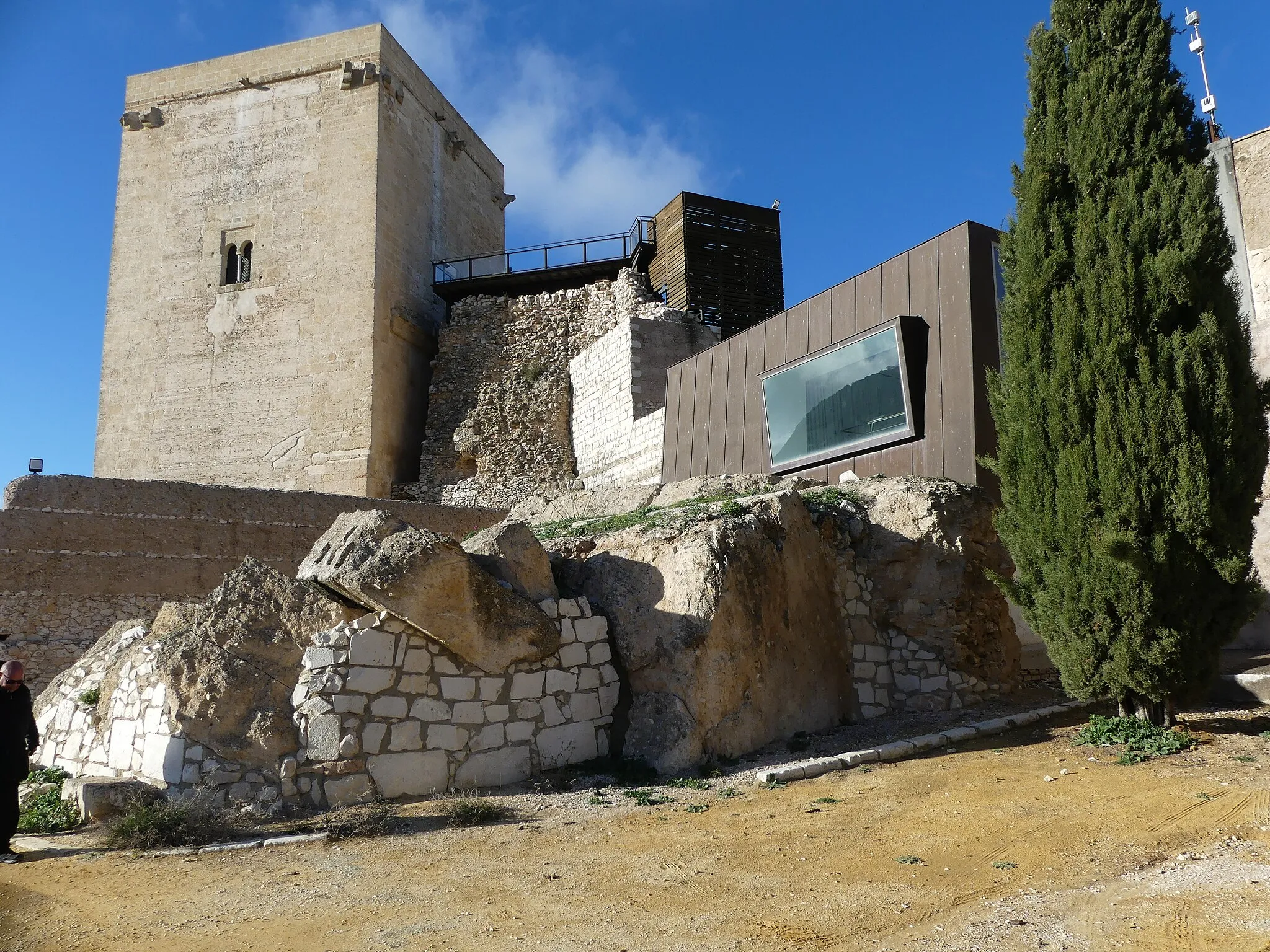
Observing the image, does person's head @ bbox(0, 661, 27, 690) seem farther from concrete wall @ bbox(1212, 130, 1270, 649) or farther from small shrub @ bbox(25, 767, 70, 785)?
concrete wall @ bbox(1212, 130, 1270, 649)

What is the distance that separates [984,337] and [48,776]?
9.30 meters

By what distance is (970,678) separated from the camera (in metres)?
8.79

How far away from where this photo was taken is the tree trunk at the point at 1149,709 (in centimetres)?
714

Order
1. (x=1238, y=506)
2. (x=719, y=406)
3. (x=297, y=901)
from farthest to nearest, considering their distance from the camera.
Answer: (x=719, y=406) → (x=1238, y=506) → (x=297, y=901)

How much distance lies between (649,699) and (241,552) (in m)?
8.74

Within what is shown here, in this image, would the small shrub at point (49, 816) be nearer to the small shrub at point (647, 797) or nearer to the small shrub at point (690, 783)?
the small shrub at point (647, 797)

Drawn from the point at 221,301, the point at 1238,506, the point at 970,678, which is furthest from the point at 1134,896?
the point at 221,301

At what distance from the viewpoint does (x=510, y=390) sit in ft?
74.9

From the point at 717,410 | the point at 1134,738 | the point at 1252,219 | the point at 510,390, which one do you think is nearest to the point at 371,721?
the point at 1134,738

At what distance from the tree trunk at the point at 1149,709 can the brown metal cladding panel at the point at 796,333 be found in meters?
5.80

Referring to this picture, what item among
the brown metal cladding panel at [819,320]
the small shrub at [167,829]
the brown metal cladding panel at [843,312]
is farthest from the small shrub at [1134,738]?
the small shrub at [167,829]

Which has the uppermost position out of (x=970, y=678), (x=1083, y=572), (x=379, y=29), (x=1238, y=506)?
(x=379, y=29)

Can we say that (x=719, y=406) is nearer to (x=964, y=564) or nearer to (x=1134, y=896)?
(x=964, y=564)

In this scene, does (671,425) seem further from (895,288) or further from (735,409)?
(895,288)
